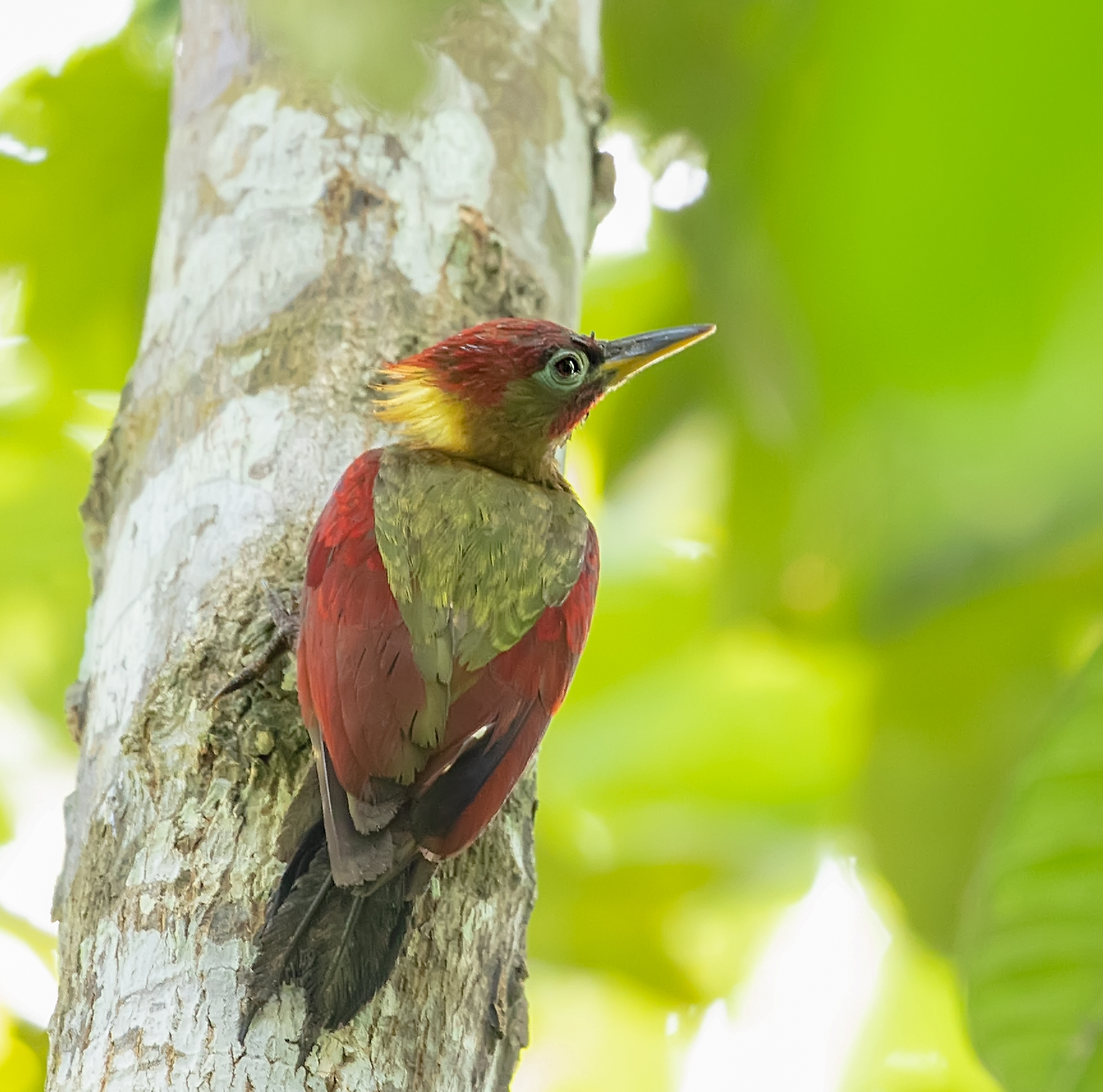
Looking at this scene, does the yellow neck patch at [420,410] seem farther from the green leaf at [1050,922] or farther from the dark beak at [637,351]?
the green leaf at [1050,922]

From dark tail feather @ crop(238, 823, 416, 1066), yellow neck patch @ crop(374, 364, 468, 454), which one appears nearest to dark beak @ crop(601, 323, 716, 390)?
yellow neck patch @ crop(374, 364, 468, 454)

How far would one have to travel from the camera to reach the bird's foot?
1889 millimetres

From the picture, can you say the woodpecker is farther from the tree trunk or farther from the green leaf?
the green leaf

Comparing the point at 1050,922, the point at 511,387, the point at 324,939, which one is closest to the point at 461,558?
the point at 511,387

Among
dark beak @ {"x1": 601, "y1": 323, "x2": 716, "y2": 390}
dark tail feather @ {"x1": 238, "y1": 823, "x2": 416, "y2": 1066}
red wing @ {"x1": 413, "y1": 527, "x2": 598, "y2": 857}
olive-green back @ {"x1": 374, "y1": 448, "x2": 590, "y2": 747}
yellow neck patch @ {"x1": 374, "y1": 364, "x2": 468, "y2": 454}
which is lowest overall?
dark tail feather @ {"x1": 238, "y1": 823, "x2": 416, "y2": 1066}

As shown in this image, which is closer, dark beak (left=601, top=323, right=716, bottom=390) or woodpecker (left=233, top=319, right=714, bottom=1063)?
woodpecker (left=233, top=319, right=714, bottom=1063)

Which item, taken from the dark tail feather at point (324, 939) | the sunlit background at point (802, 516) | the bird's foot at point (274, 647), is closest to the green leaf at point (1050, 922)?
the sunlit background at point (802, 516)

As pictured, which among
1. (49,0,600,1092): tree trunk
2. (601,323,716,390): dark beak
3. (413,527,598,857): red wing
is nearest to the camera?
(49,0,600,1092): tree trunk

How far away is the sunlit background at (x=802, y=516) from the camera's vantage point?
1000mm

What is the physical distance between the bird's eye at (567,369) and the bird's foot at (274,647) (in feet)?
2.75

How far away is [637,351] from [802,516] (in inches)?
52.8

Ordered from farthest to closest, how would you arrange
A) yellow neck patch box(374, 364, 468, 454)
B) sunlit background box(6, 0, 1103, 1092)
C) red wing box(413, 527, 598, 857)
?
yellow neck patch box(374, 364, 468, 454), red wing box(413, 527, 598, 857), sunlit background box(6, 0, 1103, 1092)

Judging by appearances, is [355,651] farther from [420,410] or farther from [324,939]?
[420,410]

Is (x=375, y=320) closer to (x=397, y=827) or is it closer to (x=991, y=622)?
(x=397, y=827)
